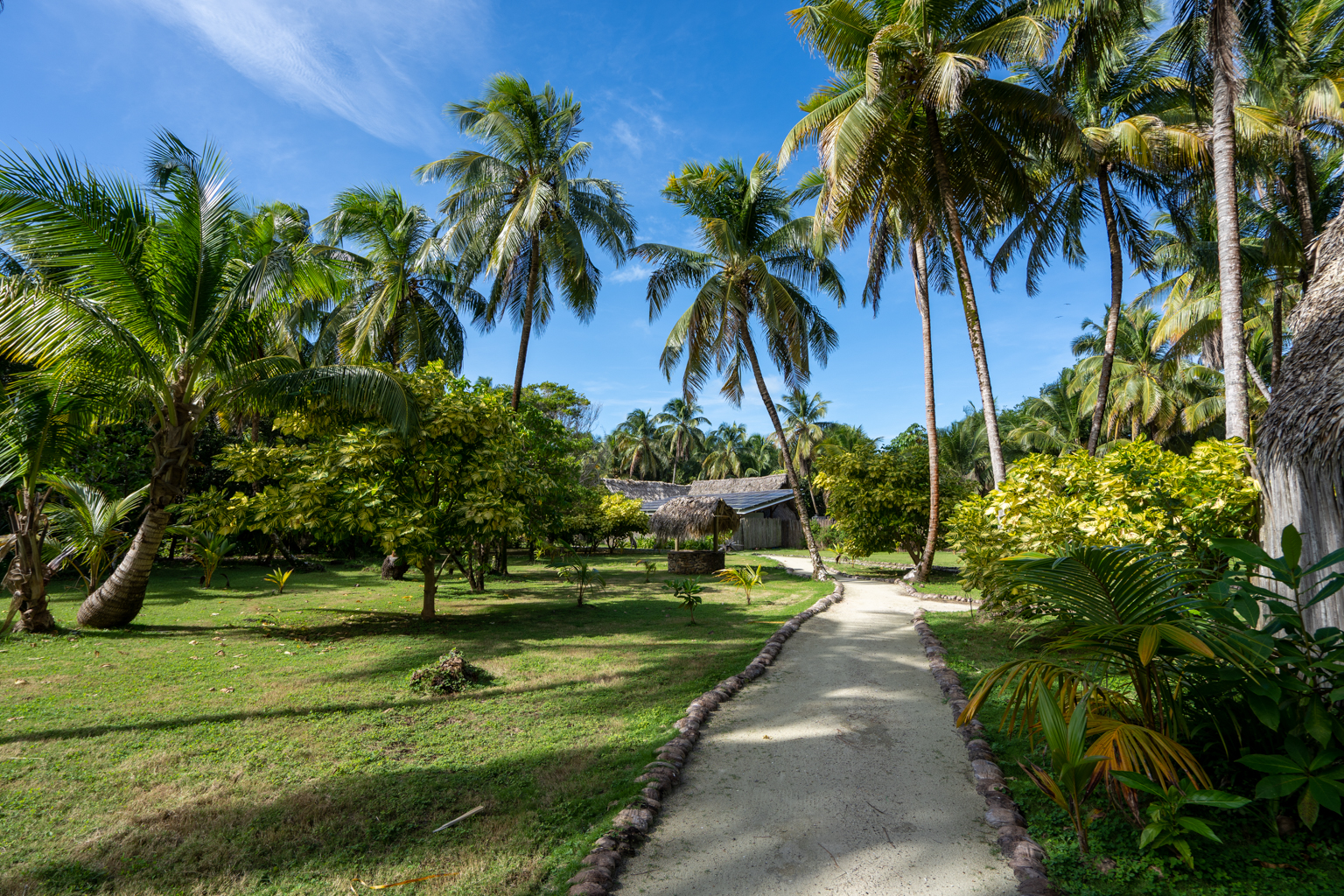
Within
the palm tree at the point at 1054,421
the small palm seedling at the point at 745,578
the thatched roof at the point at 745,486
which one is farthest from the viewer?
the palm tree at the point at 1054,421

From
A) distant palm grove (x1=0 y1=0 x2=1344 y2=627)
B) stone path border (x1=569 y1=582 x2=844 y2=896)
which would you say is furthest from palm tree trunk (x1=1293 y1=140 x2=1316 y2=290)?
stone path border (x1=569 y1=582 x2=844 y2=896)

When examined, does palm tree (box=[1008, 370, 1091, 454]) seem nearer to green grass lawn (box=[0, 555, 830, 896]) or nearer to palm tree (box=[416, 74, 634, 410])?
palm tree (box=[416, 74, 634, 410])

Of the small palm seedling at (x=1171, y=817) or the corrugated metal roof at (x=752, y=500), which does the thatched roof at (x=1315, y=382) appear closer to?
the small palm seedling at (x=1171, y=817)

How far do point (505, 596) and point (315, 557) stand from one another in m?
11.1

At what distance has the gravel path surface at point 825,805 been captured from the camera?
2.73m

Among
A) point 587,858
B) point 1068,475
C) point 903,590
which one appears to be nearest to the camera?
point 587,858

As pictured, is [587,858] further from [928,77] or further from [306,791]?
[928,77]

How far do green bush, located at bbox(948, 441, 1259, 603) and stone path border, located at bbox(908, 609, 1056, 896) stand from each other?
1.27 metres

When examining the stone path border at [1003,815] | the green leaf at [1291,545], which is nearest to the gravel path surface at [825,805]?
the stone path border at [1003,815]

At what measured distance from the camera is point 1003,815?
10.4 ft

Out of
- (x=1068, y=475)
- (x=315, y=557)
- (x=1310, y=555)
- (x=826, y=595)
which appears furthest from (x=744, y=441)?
(x=1310, y=555)

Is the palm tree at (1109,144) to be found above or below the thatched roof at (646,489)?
above

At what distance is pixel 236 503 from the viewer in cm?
798

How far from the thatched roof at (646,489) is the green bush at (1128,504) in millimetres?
26893
